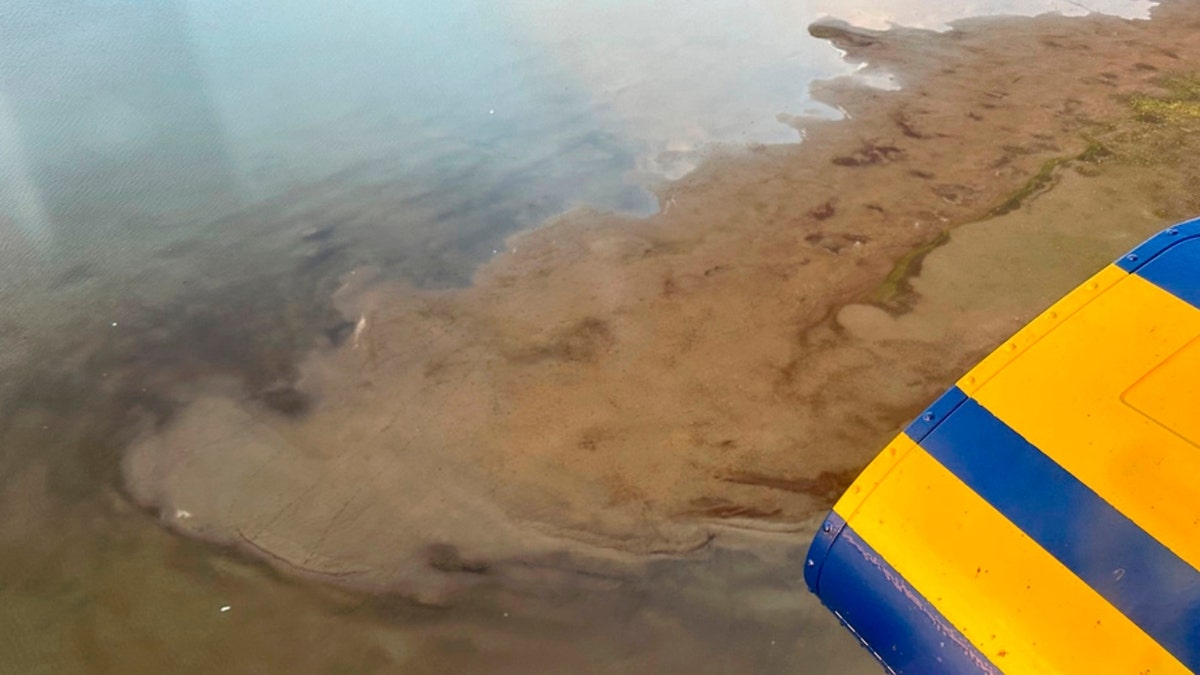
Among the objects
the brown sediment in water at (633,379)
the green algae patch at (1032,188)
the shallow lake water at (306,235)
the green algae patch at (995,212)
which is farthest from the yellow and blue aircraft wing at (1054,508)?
the green algae patch at (1032,188)

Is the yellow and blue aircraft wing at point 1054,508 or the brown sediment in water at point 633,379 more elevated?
the yellow and blue aircraft wing at point 1054,508

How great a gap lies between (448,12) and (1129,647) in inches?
301

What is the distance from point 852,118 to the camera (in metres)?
6.40

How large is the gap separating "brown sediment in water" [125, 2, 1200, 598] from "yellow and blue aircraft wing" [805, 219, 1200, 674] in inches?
59.7

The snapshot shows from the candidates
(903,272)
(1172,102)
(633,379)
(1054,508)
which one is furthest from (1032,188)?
(1054,508)

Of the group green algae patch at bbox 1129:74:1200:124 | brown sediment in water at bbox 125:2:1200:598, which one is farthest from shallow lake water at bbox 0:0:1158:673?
green algae patch at bbox 1129:74:1200:124

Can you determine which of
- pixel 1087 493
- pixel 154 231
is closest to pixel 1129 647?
pixel 1087 493

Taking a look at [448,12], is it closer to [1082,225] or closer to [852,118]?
[852,118]

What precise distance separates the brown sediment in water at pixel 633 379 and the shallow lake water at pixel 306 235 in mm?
94

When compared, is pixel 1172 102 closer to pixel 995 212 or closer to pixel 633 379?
pixel 995 212

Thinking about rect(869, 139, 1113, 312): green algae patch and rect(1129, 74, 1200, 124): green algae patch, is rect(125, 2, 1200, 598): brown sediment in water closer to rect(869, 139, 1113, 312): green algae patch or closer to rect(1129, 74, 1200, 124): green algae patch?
rect(869, 139, 1113, 312): green algae patch

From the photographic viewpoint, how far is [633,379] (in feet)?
13.1

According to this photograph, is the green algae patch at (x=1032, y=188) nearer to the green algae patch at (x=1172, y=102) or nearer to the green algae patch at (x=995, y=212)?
the green algae patch at (x=995, y=212)

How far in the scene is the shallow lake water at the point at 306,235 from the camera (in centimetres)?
301
